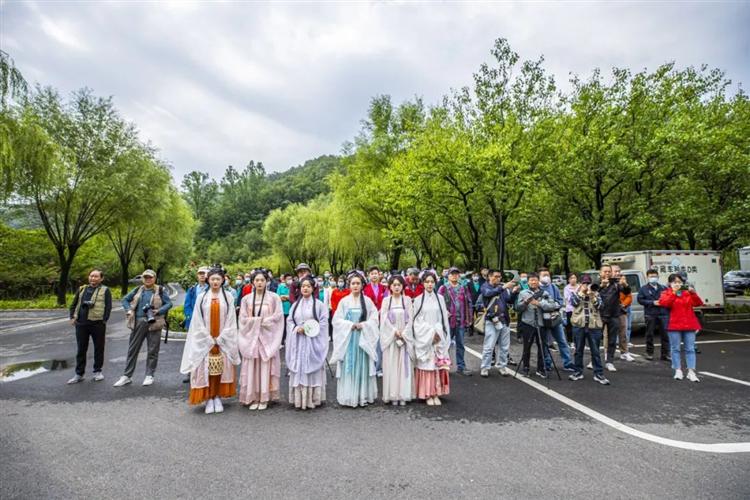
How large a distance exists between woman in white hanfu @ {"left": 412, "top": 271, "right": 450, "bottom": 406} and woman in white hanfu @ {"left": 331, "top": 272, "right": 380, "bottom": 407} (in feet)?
2.16

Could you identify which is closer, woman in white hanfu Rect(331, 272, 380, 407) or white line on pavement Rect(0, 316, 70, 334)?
woman in white hanfu Rect(331, 272, 380, 407)

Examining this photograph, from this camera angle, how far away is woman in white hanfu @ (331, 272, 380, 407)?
209 inches

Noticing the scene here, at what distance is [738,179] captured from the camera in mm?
14141

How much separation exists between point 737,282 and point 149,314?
120ft

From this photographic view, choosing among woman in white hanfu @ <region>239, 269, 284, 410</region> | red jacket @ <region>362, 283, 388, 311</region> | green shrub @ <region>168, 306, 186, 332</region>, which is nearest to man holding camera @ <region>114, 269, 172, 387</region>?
woman in white hanfu @ <region>239, 269, 284, 410</region>

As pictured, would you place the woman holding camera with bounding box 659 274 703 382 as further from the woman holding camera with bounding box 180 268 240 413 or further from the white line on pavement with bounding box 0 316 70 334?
the white line on pavement with bounding box 0 316 70 334

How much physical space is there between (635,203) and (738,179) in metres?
3.94

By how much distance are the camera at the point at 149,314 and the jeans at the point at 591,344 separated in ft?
25.5

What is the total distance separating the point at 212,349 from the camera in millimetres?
5246

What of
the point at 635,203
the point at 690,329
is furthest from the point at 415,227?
the point at 690,329

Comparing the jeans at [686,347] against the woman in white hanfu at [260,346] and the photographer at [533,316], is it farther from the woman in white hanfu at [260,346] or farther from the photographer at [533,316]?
the woman in white hanfu at [260,346]

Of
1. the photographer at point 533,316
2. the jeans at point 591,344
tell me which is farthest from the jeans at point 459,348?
the jeans at point 591,344

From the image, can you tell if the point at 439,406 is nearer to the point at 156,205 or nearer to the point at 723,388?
the point at 723,388

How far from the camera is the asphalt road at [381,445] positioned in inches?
127
